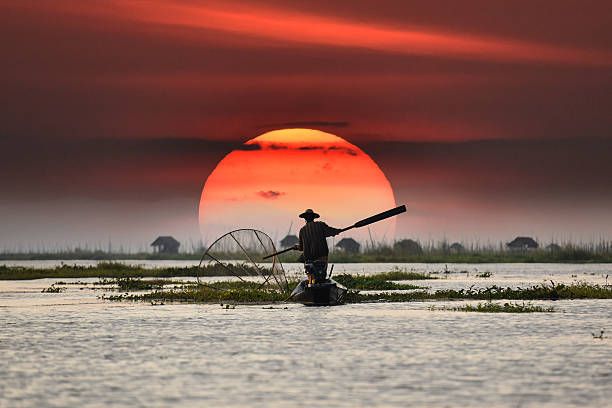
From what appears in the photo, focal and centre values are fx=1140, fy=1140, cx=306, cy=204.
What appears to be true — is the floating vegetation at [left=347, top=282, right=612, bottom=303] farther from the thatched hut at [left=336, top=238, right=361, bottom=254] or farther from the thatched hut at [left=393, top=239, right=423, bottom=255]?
the thatched hut at [left=336, top=238, right=361, bottom=254]

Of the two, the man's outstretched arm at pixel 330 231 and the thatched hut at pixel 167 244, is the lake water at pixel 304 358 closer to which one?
the man's outstretched arm at pixel 330 231

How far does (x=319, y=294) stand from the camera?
36344mm

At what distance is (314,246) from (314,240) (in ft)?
0.65

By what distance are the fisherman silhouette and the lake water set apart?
4.07 feet

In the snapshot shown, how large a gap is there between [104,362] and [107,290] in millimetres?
29327

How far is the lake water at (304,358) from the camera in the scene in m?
17.8

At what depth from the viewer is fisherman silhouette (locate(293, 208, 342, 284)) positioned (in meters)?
36.0

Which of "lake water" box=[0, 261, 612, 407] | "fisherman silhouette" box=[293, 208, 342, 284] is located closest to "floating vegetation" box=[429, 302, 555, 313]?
"lake water" box=[0, 261, 612, 407]

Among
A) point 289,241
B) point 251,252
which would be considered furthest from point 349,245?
point 251,252

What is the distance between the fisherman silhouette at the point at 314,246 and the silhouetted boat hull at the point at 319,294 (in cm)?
29

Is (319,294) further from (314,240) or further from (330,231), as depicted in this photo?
(330,231)

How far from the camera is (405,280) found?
2422 inches

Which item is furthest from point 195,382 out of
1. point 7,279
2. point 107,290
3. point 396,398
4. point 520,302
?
point 7,279

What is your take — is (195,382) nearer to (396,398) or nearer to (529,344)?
(396,398)
